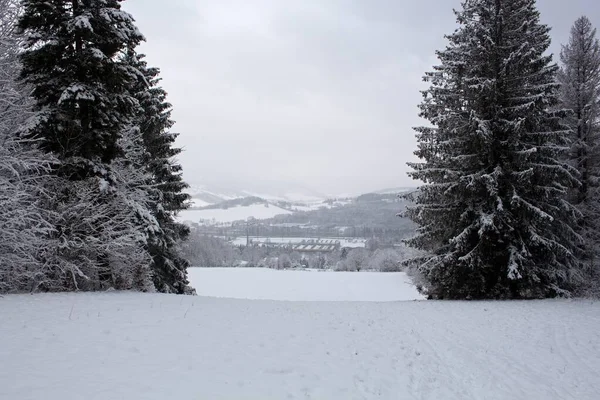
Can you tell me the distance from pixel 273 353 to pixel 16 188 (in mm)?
9165

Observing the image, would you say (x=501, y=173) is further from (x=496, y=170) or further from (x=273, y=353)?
(x=273, y=353)

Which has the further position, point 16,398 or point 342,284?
point 342,284

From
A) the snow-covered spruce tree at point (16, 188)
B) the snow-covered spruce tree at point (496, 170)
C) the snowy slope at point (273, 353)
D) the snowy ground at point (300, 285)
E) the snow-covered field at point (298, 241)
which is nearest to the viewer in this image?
the snowy slope at point (273, 353)

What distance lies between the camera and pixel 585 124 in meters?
17.5

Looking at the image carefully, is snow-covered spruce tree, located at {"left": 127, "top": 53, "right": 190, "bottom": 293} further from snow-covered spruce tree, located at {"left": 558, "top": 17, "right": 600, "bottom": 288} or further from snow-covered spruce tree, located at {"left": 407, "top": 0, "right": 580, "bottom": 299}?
snow-covered spruce tree, located at {"left": 558, "top": 17, "right": 600, "bottom": 288}

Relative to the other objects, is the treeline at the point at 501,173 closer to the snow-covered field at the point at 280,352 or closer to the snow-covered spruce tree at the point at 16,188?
the snow-covered field at the point at 280,352

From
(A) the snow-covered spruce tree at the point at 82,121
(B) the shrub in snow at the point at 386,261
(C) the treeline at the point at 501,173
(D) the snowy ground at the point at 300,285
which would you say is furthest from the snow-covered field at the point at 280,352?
(B) the shrub in snow at the point at 386,261

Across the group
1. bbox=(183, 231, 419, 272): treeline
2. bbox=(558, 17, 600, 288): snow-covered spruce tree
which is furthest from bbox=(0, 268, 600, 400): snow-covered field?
bbox=(183, 231, 419, 272): treeline

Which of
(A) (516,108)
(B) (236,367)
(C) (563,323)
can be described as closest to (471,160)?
(A) (516,108)

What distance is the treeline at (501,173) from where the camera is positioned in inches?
591

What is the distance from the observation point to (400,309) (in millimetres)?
13531

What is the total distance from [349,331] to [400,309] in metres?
4.70

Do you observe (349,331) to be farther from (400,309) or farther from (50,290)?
(50,290)

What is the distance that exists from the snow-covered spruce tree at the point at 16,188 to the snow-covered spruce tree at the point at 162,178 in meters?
6.11
